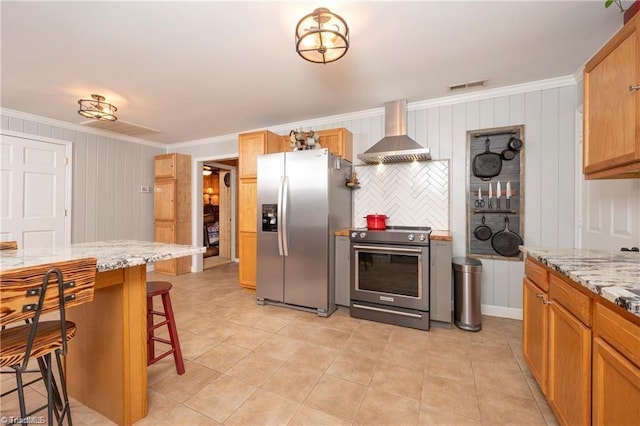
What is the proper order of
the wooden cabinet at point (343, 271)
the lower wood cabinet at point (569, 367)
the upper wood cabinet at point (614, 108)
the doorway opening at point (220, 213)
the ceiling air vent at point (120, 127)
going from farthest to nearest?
1. the doorway opening at point (220, 213)
2. the ceiling air vent at point (120, 127)
3. the wooden cabinet at point (343, 271)
4. the upper wood cabinet at point (614, 108)
5. the lower wood cabinet at point (569, 367)

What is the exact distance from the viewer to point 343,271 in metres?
3.13

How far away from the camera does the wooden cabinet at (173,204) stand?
4.87 meters

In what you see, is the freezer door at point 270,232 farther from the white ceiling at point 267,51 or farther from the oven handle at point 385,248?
the oven handle at point 385,248

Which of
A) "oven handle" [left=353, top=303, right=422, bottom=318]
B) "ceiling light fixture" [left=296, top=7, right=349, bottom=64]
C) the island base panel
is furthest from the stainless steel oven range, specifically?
the island base panel

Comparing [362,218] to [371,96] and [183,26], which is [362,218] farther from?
[183,26]

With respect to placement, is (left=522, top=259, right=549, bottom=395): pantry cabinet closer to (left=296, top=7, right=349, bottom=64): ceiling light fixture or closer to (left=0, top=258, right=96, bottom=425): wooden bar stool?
(left=296, top=7, right=349, bottom=64): ceiling light fixture

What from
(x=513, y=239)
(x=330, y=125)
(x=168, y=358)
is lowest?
(x=168, y=358)

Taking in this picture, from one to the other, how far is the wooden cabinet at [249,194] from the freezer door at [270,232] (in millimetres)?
A: 454

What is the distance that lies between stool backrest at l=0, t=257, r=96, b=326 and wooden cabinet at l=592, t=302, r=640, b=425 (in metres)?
2.01

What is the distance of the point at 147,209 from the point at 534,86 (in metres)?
6.09

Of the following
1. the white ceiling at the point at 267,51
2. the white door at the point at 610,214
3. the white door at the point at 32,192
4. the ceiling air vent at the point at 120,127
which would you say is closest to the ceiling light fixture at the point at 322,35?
the white ceiling at the point at 267,51

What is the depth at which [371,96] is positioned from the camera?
3164 mm

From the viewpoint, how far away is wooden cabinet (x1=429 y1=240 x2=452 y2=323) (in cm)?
266

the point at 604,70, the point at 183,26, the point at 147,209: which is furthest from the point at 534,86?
the point at 147,209
